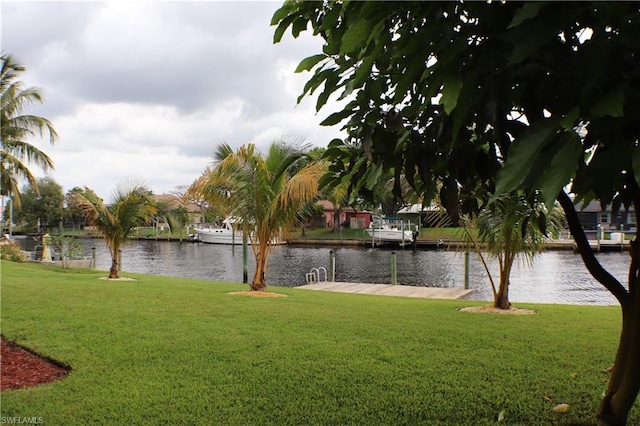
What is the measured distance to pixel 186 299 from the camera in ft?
29.4

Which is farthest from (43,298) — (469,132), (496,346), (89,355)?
(469,132)

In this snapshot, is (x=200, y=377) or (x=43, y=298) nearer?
(x=200, y=377)

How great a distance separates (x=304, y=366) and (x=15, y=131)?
2148cm

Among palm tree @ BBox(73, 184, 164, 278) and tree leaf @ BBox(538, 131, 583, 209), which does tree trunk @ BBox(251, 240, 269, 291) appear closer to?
palm tree @ BBox(73, 184, 164, 278)

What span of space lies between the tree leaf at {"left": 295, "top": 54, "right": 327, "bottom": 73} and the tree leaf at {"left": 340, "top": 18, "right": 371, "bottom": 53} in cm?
53

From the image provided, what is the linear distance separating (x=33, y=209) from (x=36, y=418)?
72.5 m

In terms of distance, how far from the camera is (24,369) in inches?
176

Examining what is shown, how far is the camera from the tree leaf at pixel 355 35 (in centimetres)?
138

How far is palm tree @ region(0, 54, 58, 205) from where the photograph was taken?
67.3 ft

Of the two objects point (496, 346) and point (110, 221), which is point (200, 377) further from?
point (110, 221)

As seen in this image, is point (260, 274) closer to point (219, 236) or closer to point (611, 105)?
point (611, 105)

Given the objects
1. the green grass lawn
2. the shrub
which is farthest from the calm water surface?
the green grass lawn

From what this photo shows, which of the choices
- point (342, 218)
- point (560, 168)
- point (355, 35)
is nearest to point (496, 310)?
point (355, 35)

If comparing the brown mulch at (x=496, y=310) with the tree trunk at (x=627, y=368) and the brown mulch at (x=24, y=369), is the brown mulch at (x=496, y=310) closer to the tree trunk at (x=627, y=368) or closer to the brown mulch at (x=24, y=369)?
the tree trunk at (x=627, y=368)
